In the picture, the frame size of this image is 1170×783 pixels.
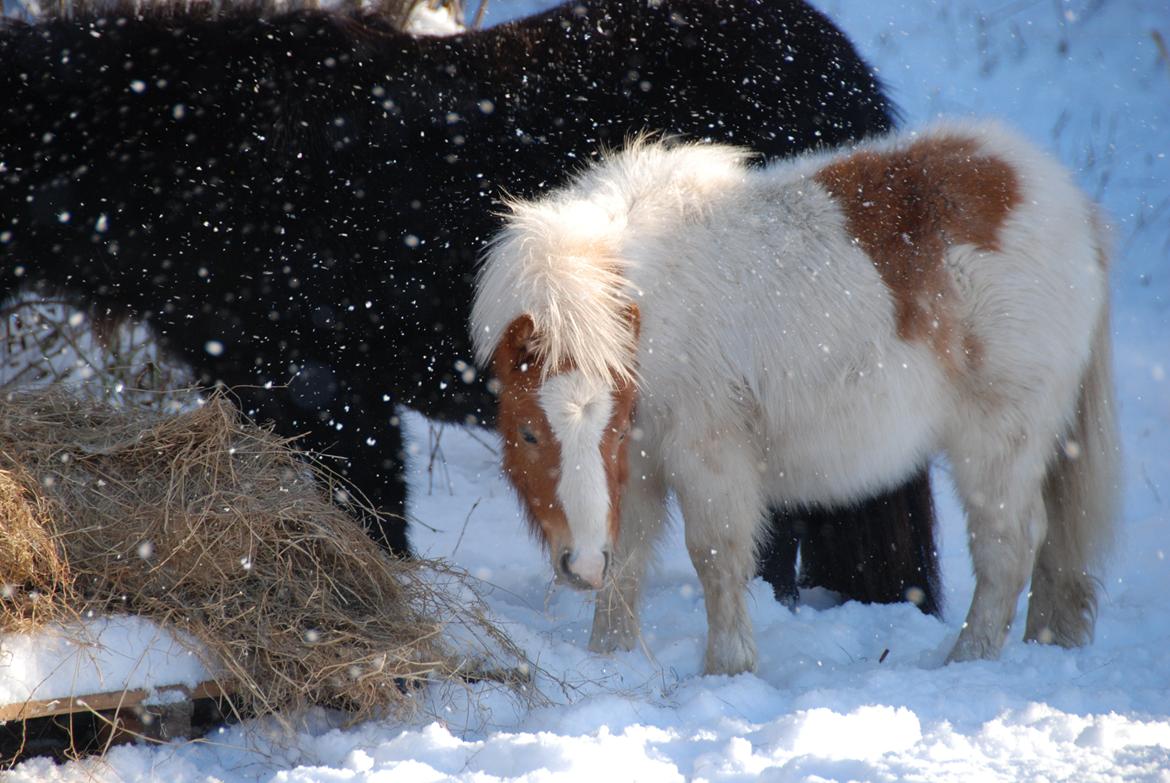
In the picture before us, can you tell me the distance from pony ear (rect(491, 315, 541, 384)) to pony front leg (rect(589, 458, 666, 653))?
0.61 m

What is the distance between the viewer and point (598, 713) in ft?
9.27

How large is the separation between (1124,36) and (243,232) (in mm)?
8154

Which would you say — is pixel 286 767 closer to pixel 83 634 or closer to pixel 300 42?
pixel 83 634

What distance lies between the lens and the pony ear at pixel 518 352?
10.1 ft

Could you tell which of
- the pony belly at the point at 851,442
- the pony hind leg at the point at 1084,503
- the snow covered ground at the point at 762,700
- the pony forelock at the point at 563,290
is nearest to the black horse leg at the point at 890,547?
the snow covered ground at the point at 762,700

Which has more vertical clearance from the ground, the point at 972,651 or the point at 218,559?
the point at 972,651

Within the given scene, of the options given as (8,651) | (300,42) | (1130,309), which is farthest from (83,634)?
(1130,309)

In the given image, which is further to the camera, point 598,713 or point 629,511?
point 629,511

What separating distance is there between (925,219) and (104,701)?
9.21 feet

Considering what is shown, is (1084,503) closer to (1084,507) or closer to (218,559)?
(1084,507)

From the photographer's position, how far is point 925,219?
3.55 metres

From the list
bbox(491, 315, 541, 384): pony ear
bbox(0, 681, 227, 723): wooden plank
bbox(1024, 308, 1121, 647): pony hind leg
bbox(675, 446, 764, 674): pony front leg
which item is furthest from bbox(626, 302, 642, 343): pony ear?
bbox(1024, 308, 1121, 647): pony hind leg

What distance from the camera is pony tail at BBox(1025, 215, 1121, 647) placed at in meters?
3.80

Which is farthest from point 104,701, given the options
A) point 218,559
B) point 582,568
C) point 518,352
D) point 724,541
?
point 724,541
